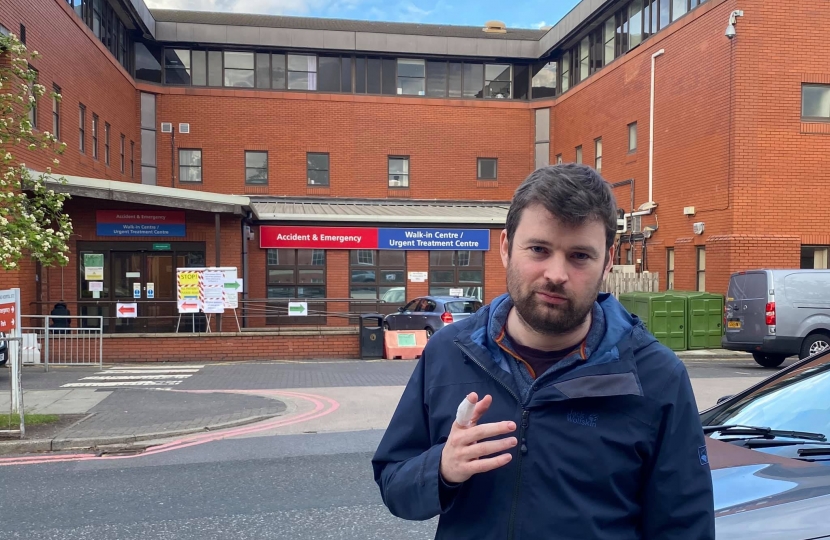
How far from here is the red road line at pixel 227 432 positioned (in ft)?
24.0

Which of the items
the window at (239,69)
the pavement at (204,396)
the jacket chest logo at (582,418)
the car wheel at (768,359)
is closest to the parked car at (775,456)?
the jacket chest logo at (582,418)

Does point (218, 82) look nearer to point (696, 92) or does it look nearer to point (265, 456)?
point (696, 92)

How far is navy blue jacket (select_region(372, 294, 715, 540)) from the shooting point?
1.72 m

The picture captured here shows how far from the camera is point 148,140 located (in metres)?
27.6

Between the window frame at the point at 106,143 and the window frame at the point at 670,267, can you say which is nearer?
the window frame at the point at 670,267

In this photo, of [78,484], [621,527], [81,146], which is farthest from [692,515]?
Answer: [81,146]

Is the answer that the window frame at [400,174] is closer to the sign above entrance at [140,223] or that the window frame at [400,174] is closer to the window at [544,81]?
the window at [544,81]

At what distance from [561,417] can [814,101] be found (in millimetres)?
19764

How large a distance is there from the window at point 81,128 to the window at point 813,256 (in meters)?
20.6

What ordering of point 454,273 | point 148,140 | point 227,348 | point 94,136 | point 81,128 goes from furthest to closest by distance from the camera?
1. point 148,140
2. point 454,273
3. point 94,136
4. point 81,128
5. point 227,348

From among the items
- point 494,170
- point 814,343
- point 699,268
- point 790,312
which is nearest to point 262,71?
point 494,170

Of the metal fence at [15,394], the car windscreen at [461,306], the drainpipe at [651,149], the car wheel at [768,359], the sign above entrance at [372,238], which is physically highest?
the drainpipe at [651,149]

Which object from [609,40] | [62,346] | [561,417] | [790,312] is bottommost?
[62,346]

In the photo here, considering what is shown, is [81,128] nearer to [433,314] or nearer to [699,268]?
[433,314]
